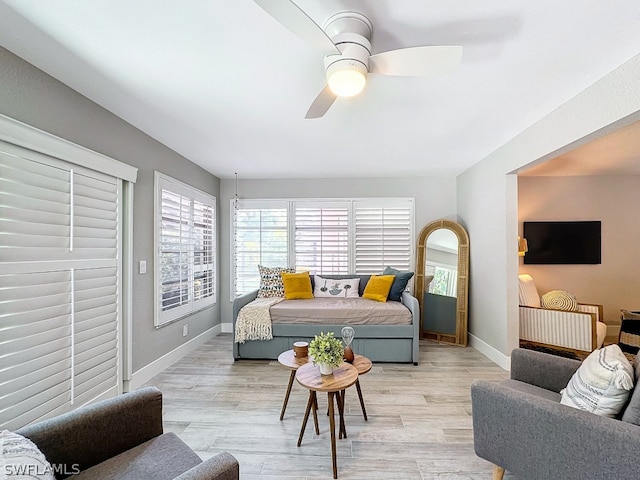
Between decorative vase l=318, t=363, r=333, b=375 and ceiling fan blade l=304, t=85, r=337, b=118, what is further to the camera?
decorative vase l=318, t=363, r=333, b=375

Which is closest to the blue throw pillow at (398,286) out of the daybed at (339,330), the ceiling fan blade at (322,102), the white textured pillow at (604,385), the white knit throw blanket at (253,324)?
the daybed at (339,330)

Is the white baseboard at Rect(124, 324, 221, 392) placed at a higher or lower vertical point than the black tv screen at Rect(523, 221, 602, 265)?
lower

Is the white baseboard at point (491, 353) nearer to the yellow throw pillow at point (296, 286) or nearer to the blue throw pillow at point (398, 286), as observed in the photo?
the blue throw pillow at point (398, 286)

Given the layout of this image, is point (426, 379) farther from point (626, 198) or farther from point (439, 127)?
point (626, 198)

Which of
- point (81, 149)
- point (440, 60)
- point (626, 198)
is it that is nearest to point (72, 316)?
point (81, 149)

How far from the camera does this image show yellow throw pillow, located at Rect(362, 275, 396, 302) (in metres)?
4.37

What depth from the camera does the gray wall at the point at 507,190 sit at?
83.7 inches

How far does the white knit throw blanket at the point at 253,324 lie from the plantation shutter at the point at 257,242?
4.52 ft

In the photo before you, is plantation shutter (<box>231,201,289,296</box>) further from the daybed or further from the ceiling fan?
the ceiling fan

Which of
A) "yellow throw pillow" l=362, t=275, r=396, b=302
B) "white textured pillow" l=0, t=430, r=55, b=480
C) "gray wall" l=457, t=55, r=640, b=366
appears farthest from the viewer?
"yellow throw pillow" l=362, t=275, r=396, b=302

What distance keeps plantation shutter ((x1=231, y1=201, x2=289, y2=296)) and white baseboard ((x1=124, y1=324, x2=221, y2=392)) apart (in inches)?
38.9

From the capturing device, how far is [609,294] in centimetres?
482

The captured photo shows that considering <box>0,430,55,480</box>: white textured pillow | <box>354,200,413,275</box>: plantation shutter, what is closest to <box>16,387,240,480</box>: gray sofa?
<box>0,430,55,480</box>: white textured pillow

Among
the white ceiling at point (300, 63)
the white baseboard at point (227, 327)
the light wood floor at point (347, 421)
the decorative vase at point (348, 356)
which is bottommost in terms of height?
the light wood floor at point (347, 421)
